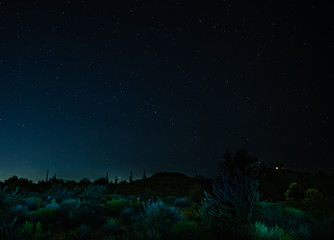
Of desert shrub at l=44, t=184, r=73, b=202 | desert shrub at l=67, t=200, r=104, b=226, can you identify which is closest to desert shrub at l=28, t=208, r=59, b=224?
desert shrub at l=67, t=200, r=104, b=226

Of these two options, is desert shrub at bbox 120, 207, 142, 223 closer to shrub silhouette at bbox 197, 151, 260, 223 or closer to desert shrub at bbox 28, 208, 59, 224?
shrub silhouette at bbox 197, 151, 260, 223

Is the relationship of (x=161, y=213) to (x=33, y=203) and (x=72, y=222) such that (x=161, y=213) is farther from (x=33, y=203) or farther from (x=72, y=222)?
(x=33, y=203)

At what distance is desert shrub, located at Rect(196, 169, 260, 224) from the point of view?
5879 mm

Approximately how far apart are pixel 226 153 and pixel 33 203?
8.45m

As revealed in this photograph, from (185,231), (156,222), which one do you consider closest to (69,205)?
(156,222)

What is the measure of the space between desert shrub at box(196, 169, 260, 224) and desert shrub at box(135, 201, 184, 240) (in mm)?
893

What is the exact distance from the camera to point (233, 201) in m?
5.96

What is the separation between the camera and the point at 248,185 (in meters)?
6.24

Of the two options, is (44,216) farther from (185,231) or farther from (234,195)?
(234,195)

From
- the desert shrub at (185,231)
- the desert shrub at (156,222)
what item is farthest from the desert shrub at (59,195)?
the desert shrub at (185,231)

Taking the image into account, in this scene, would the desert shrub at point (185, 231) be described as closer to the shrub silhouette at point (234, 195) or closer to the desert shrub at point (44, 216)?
the shrub silhouette at point (234, 195)

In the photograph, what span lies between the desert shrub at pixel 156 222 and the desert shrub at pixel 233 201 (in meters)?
0.89

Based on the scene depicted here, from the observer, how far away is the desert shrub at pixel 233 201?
5.88m

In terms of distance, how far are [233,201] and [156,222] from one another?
7.07 ft
